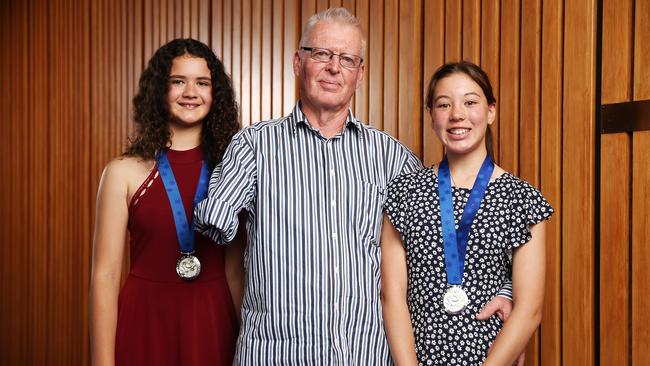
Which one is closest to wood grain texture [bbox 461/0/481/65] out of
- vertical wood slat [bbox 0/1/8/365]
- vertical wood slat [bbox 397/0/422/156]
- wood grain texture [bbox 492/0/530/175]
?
wood grain texture [bbox 492/0/530/175]

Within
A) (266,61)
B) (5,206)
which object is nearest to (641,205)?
(266,61)

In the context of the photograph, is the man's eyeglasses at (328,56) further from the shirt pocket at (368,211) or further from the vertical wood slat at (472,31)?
the vertical wood slat at (472,31)

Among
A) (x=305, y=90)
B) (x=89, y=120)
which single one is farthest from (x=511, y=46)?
(x=89, y=120)

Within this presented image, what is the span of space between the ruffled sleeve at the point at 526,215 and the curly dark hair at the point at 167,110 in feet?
3.64

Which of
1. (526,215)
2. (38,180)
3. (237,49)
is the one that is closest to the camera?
(526,215)

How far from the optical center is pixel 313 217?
6.89 feet

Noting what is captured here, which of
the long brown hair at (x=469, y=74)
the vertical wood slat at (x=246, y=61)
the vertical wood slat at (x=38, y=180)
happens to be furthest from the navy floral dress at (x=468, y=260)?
the vertical wood slat at (x=38, y=180)

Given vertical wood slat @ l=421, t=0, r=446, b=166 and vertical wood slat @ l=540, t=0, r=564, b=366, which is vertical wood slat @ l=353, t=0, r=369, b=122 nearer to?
vertical wood slat @ l=421, t=0, r=446, b=166

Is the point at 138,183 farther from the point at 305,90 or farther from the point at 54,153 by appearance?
the point at 54,153

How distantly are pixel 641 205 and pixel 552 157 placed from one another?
0.38 metres

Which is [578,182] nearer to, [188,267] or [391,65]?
[391,65]

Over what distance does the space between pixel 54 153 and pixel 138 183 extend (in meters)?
2.81

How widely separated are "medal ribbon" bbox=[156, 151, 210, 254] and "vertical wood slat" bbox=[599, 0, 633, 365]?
1480 mm

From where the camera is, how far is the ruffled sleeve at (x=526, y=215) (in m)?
1.96
